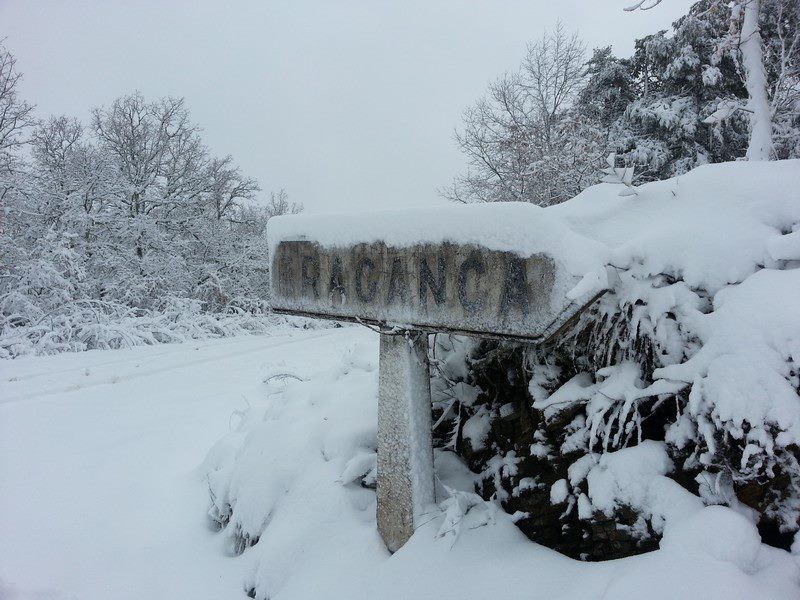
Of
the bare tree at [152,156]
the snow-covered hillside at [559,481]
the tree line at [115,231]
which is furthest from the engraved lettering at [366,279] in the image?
the bare tree at [152,156]

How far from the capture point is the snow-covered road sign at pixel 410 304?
4.83 ft

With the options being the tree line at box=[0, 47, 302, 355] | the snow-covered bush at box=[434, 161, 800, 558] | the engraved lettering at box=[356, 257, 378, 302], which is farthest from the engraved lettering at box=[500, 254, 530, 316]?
the tree line at box=[0, 47, 302, 355]

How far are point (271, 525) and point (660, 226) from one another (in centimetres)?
239

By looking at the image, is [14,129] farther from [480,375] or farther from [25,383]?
[480,375]

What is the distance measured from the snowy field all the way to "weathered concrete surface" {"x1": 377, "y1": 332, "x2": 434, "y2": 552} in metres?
0.11

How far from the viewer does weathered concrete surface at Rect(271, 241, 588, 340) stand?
1.45 metres

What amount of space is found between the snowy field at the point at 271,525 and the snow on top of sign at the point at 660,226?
81 cm

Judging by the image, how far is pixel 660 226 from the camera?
1612 millimetres

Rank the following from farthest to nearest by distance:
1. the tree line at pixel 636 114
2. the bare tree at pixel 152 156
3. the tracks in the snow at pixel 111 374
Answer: the bare tree at pixel 152 156 → the tree line at pixel 636 114 → the tracks in the snow at pixel 111 374

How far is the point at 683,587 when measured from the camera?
3.81ft

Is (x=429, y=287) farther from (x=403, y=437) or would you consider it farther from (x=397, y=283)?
(x=403, y=437)

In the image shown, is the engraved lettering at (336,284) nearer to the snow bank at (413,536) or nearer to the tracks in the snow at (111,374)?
the snow bank at (413,536)

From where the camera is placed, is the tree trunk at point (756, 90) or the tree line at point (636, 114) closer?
the tree trunk at point (756, 90)

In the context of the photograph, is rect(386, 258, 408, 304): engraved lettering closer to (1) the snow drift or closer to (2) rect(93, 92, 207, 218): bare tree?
(1) the snow drift
